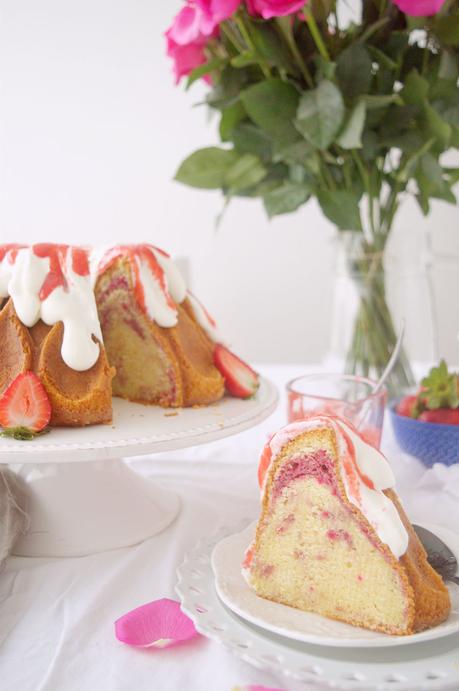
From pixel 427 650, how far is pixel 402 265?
108 centimetres

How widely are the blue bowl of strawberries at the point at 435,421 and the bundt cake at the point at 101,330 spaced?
41cm

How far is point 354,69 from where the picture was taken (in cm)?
150

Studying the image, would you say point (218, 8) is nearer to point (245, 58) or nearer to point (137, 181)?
point (245, 58)

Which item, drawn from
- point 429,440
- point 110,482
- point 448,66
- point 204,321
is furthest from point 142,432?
point 448,66

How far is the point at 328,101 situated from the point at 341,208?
0.76 ft

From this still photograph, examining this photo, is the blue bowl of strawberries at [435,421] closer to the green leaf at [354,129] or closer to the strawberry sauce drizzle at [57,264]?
the green leaf at [354,129]

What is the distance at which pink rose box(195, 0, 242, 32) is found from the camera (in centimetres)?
134

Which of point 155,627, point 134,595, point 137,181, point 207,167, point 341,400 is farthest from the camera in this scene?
point 137,181

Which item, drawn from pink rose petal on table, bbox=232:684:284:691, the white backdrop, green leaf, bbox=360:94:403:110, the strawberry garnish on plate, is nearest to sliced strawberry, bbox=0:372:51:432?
the strawberry garnish on plate

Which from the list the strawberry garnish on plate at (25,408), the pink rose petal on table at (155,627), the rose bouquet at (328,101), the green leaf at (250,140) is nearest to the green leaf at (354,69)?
the rose bouquet at (328,101)

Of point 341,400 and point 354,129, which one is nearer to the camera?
point 341,400

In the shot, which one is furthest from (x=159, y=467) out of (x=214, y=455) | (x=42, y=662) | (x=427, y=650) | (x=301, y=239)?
(x=301, y=239)

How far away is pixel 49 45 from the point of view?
3.54 m

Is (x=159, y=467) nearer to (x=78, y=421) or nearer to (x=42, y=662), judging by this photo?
(x=78, y=421)
